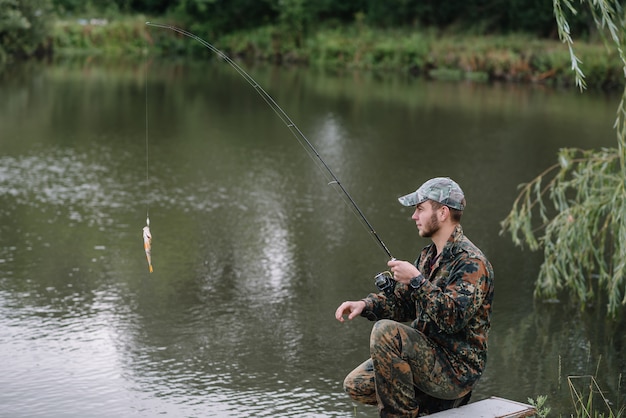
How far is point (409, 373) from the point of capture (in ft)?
14.3

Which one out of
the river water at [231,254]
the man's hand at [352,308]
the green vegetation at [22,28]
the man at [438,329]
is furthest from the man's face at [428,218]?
the green vegetation at [22,28]

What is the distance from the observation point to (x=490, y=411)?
4.45 m

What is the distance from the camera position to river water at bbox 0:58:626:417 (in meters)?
6.58

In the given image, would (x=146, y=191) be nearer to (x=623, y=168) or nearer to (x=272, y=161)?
(x=272, y=161)

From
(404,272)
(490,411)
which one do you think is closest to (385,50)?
A: (490,411)

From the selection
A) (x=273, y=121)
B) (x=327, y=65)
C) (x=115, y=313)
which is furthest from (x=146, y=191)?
(x=327, y=65)

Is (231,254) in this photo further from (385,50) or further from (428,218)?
(385,50)

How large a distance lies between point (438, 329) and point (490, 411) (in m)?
0.45

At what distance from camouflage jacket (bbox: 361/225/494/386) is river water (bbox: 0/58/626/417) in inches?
70.0

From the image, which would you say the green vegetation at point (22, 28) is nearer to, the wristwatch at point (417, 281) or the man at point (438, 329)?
the man at point (438, 329)

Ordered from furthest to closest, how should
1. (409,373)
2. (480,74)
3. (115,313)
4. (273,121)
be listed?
(480,74), (273,121), (115,313), (409,373)

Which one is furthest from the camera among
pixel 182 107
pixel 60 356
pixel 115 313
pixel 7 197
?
pixel 182 107

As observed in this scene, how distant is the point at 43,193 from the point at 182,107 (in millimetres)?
9238

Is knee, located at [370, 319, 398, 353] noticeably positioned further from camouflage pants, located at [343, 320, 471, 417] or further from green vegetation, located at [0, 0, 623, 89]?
green vegetation, located at [0, 0, 623, 89]
